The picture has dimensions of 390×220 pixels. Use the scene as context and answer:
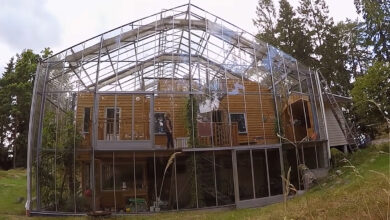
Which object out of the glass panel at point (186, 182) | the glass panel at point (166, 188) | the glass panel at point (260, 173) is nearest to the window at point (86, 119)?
the glass panel at point (166, 188)

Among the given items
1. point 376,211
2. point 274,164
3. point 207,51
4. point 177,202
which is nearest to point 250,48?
point 207,51

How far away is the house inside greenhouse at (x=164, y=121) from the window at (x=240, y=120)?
55 millimetres

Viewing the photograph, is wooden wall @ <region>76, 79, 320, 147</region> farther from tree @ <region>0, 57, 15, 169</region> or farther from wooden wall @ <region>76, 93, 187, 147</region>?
tree @ <region>0, 57, 15, 169</region>

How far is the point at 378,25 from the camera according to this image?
2469cm

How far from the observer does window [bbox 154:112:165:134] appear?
1551cm

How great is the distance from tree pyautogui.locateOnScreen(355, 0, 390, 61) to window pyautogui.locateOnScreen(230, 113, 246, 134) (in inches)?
570

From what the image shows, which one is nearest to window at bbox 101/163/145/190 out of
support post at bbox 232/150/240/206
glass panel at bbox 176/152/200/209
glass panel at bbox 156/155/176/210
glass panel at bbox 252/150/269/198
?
glass panel at bbox 156/155/176/210

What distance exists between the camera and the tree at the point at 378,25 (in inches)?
956

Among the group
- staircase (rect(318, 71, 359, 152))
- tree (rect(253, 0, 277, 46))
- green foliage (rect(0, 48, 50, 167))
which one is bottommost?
staircase (rect(318, 71, 359, 152))

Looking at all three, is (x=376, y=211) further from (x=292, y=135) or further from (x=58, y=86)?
(x=58, y=86)

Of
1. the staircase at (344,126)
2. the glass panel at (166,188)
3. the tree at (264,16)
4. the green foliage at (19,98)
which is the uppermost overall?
the tree at (264,16)

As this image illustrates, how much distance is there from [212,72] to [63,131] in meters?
6.96

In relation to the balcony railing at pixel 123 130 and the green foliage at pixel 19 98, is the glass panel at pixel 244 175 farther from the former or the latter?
the green foliage at pixel 19 98

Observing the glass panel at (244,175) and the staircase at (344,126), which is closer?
the glass panel at (244,175)
